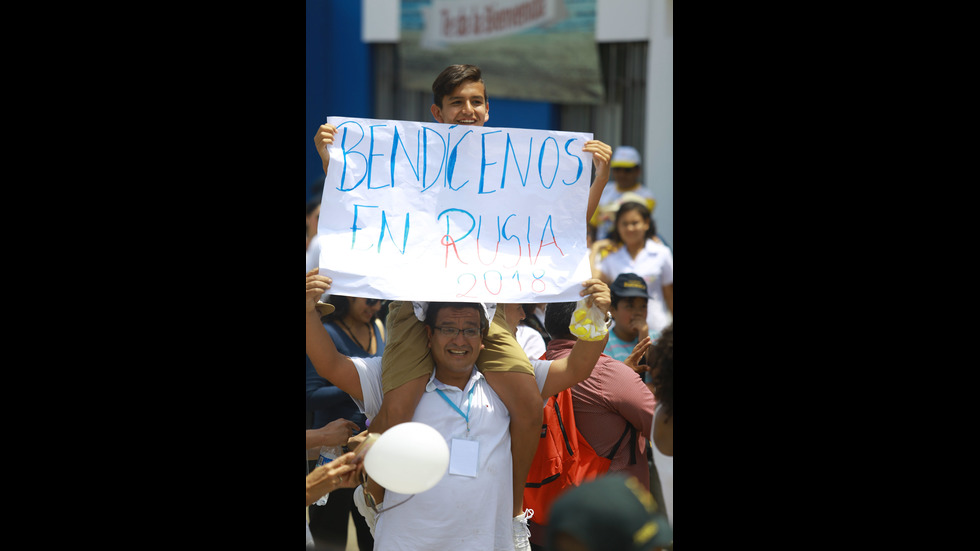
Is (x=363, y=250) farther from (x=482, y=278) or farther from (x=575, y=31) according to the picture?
(x=575, y=31)

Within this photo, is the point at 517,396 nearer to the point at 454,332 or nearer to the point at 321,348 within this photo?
the point at 454,332

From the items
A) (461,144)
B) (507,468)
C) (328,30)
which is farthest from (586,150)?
(328,30)

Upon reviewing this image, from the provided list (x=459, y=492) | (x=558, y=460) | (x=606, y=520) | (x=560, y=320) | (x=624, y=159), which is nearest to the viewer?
(x=606, y=520)

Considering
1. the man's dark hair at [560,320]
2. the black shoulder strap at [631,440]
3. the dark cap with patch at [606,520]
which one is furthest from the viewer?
the man's dark hair at [560,320]

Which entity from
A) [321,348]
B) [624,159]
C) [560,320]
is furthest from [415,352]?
[624,159]

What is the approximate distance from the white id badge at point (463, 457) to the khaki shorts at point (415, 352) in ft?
0.79

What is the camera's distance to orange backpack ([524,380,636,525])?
305 cm

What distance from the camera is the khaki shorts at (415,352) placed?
2734 mm

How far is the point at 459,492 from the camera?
105 inches

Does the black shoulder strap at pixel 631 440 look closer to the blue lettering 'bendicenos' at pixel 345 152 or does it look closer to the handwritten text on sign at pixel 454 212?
the handwritten text on sign at pixel 454 212

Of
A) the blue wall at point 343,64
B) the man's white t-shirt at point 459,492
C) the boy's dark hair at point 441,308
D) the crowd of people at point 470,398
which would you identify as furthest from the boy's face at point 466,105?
the blue wall at point 343,64

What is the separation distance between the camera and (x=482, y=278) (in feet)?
9.20

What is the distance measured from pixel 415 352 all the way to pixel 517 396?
0.36m

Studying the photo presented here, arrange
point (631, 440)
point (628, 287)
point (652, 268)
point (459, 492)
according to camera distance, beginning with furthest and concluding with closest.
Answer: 1. point (652, 268)
2. point (628, 287)
3. point (631, 440)
4. point (459, 492)
